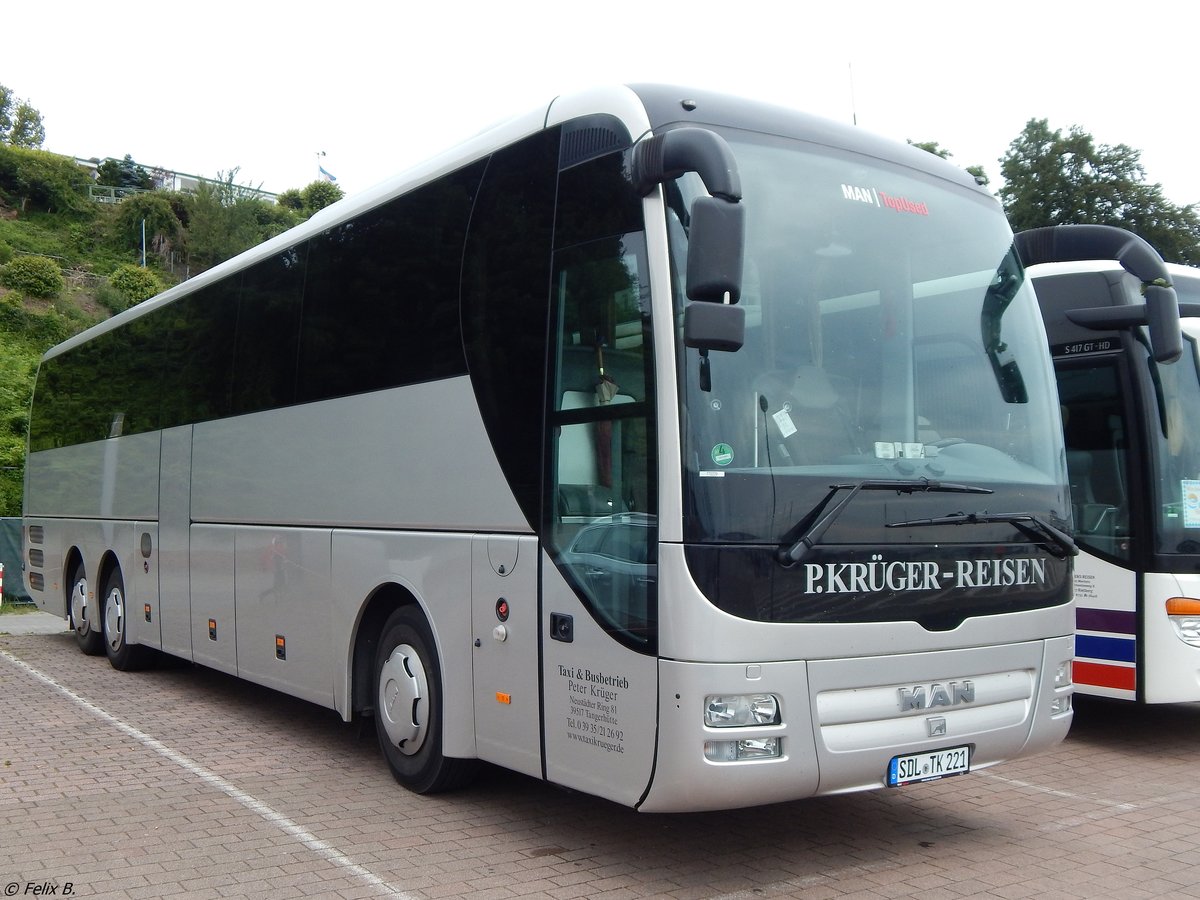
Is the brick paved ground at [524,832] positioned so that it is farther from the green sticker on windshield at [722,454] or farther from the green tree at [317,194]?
the green tree at [317,194]

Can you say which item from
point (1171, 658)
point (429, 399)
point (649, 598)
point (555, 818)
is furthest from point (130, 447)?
point (1171, 658)

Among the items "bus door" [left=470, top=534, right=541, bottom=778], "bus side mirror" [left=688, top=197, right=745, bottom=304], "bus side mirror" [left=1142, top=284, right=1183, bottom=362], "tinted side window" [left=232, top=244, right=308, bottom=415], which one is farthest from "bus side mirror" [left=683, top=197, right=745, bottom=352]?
"tinted side window" [left=232, top=244, right=308, bottom=415]

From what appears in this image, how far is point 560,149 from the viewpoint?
5641mm

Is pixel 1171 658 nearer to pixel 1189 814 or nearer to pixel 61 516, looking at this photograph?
pixel 1189 814

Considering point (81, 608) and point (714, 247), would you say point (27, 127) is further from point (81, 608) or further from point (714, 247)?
point (714, 247)

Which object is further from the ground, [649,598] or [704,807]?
[649,598]

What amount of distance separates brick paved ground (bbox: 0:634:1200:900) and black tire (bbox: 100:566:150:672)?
A: 3349 millimetres

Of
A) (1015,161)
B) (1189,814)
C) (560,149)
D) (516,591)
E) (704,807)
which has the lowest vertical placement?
(1189,814)

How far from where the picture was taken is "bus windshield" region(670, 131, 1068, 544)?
15.8ft

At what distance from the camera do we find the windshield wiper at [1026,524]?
5.15 meters

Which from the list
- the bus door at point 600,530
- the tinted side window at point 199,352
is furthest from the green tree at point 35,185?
the bus door at point 600,530

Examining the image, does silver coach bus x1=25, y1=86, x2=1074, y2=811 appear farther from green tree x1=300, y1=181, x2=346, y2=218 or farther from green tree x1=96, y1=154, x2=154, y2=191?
green tree x1=96, y1=154, x2=154, y2=191

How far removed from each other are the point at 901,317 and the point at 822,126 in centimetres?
104

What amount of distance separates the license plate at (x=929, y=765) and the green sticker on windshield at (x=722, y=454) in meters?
1.54
